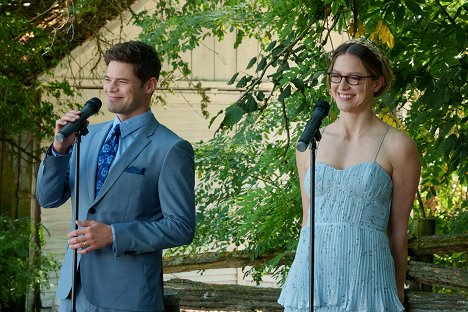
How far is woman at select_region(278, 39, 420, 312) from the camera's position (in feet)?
10.2

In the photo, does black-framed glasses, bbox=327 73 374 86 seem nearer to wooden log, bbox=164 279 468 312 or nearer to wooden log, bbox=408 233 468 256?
wooden log, bbox=164 279 468 312

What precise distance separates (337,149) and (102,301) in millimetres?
827

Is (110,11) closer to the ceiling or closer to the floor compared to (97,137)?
closer to the ceiling

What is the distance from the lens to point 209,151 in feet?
24.2

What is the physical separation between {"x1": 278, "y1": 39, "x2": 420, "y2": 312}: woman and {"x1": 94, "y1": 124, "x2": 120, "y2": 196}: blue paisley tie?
586mm

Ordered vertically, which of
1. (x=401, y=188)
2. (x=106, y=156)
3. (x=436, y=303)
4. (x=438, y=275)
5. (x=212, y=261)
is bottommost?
(x=436, y=303)

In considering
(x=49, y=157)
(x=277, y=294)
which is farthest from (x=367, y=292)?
(x=277, y=294)

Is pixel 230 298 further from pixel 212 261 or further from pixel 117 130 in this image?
pixel 117 130

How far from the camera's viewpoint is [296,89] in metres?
5.46

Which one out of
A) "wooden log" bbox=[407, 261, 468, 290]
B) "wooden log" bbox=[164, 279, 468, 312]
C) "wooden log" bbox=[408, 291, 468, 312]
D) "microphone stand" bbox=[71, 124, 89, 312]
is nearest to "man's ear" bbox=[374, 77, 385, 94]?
"microphone stand" bbox=[71, 124, 89, 312]

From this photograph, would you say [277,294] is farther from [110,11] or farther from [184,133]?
[184,133]

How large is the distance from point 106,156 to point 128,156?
92mm

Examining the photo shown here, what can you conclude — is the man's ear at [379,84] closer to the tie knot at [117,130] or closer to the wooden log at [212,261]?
the tie knot at [117,130]

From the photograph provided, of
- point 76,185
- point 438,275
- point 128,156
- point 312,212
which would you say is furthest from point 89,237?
point 438,275
